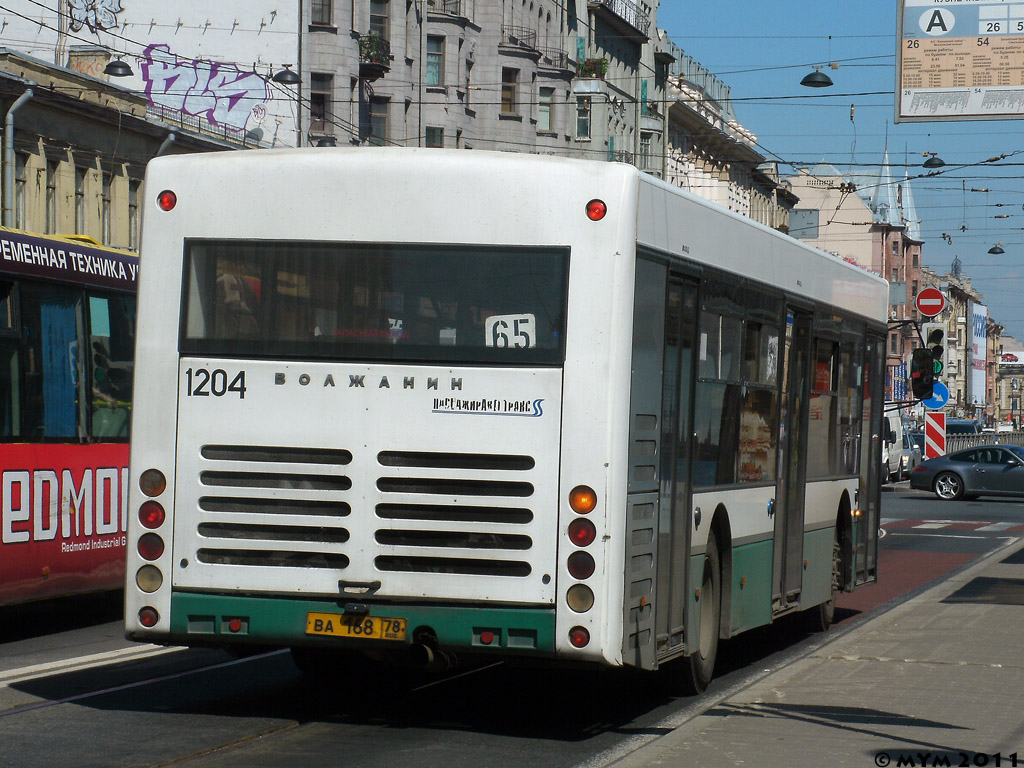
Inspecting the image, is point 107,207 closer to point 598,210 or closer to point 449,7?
point 449,7

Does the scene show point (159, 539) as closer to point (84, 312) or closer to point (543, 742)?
point (543, 742)

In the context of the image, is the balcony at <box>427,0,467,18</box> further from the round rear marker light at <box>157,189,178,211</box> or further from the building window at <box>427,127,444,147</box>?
the round rear marker light at <box>157,189,178,211</box>

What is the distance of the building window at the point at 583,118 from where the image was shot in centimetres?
7019

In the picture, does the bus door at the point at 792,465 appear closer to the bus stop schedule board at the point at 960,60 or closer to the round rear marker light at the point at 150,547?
the round rear marker light at the point at 150,547

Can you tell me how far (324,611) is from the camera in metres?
8.29

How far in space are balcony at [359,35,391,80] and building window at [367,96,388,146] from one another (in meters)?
1.68

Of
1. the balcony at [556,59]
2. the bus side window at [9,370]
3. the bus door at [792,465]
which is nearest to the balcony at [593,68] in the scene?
the balcony at [556,59]

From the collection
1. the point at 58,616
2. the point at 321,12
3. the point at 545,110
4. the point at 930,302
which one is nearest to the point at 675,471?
the point at 58,616

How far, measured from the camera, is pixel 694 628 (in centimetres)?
963

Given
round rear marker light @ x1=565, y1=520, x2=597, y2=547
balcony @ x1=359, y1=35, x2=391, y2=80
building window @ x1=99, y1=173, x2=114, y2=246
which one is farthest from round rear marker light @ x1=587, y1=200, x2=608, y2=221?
balcony @ x1=359, y1=35, x2=391, y2=80

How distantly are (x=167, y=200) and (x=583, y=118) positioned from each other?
6396 centimetres

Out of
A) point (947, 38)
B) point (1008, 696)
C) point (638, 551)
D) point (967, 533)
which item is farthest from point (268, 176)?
point (967, 533)

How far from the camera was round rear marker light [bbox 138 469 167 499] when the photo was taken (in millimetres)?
8531

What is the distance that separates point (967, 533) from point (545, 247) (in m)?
23.4
